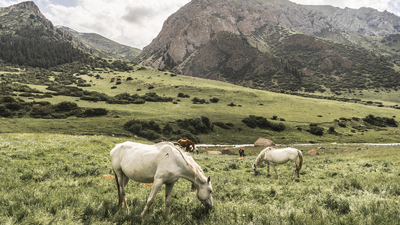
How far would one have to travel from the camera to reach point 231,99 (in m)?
94.4

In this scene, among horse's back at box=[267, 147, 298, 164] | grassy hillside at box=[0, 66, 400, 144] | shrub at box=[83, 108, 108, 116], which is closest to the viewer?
horse's back at box=[267, 147, 298, 164]

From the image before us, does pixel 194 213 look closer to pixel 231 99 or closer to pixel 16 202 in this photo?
pixel 16 202

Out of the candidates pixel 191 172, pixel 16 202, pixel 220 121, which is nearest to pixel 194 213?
pixel 191 172

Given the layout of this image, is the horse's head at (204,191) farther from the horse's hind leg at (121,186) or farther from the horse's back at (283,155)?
the horse's back at (283,155)

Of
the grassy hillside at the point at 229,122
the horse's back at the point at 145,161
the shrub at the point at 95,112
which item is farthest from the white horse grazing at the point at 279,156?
the shrub at the point at 95,112

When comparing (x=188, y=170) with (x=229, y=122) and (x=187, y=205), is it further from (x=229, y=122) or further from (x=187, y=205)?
(x=229, y=122)

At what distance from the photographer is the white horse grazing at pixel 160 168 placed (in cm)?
592

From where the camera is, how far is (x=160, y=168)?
19.3 ft

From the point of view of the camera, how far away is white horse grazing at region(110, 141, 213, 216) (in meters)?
5.92

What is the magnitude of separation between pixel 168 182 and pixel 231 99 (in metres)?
90.6

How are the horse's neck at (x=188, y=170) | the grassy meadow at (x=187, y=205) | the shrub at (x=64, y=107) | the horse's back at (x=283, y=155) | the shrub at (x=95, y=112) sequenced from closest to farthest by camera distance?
the grassy meadow at (x=187, y=205) → the horse's neck at (x=188, y=170) → the horse's back at (x=283, y=155) → the shrub at (x=95, y=112) → the shrub at (x=64, y=107)

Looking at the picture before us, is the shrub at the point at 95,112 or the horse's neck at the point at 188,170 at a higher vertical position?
the horse's neck at the point at 188,170

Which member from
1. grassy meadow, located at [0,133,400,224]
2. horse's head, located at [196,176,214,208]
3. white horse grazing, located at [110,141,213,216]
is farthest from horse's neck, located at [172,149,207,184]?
grassy meadow, located at [0,133,400,224]

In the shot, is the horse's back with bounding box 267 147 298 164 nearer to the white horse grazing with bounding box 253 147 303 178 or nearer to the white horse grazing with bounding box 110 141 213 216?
the white horse grazing with bounding box 253 147 303 178
